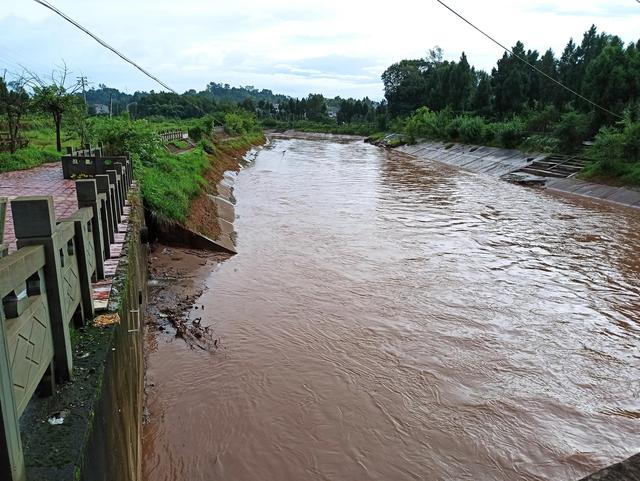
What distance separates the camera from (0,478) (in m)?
1.98

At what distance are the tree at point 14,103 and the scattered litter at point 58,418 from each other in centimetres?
1633

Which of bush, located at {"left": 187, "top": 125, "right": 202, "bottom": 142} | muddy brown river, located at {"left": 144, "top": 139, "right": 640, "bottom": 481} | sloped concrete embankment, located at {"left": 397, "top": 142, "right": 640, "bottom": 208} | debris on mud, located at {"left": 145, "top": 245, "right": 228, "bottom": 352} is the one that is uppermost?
bush, located at {"left": 187, "top": 125, "right": 202, "bottom": 142}

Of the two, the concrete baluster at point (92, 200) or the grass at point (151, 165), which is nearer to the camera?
the concrete baluster at point (92, 200)

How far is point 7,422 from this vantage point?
195 centimetres

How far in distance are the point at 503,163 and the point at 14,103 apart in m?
26.2

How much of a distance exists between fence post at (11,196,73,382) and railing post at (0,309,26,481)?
2.70ft

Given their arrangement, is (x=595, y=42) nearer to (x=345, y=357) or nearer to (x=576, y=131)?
(x=576, y=131)

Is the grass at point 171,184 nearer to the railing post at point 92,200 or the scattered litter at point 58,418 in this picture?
the railing post at point 92,200

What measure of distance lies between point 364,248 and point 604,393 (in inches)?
296

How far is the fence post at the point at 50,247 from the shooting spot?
2623mm

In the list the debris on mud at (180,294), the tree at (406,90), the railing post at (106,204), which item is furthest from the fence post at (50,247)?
the tree at (406,90)

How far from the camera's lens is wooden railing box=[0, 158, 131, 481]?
6.59 feet

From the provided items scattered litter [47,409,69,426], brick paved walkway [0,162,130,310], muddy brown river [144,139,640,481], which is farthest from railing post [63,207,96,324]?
muddy brown river [144,139,640,481]

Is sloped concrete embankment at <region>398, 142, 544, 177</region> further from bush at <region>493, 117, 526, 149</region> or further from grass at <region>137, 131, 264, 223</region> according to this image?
grass at <region>137, 131, 264, 223</region>
